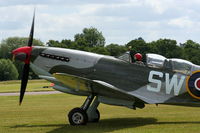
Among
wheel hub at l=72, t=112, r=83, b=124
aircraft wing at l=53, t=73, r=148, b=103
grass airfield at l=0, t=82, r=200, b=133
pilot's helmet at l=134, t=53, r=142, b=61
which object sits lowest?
grass airfield at l=0, t=82, r=200, b=133

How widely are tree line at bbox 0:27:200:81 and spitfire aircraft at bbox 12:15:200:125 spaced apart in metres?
49.6

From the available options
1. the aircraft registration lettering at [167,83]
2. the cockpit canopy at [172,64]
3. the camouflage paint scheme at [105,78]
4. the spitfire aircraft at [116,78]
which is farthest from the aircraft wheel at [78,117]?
the cockpit canopy at [172,64]

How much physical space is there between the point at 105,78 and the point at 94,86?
0.78 meters

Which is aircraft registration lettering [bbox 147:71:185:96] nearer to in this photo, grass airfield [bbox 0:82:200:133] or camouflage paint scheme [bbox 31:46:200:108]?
camouflage paint scheme [bbox 31:46:200:108]

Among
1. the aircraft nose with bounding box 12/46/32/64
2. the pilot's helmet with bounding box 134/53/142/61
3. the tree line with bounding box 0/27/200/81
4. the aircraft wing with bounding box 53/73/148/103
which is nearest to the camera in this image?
the aircraft wing with bounding box 53/73/148/103

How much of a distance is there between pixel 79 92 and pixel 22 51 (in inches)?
94.1

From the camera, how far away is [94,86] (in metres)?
11.9

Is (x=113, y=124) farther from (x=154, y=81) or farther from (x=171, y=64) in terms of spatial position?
(x=171, y=64)

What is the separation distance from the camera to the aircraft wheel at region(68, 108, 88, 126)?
12.0m

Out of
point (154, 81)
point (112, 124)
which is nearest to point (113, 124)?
point (112, 124)

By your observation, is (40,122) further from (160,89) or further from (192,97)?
(192,97)

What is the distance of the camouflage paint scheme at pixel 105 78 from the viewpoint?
1187 centimetres

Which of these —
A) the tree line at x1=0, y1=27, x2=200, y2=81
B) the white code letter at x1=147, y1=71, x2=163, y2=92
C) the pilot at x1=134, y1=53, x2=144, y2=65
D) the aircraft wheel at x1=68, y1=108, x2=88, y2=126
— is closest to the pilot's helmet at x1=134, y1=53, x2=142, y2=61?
the pilot at x1=134, y1=53, x2=144, y2=65

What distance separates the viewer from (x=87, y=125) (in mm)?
12344
